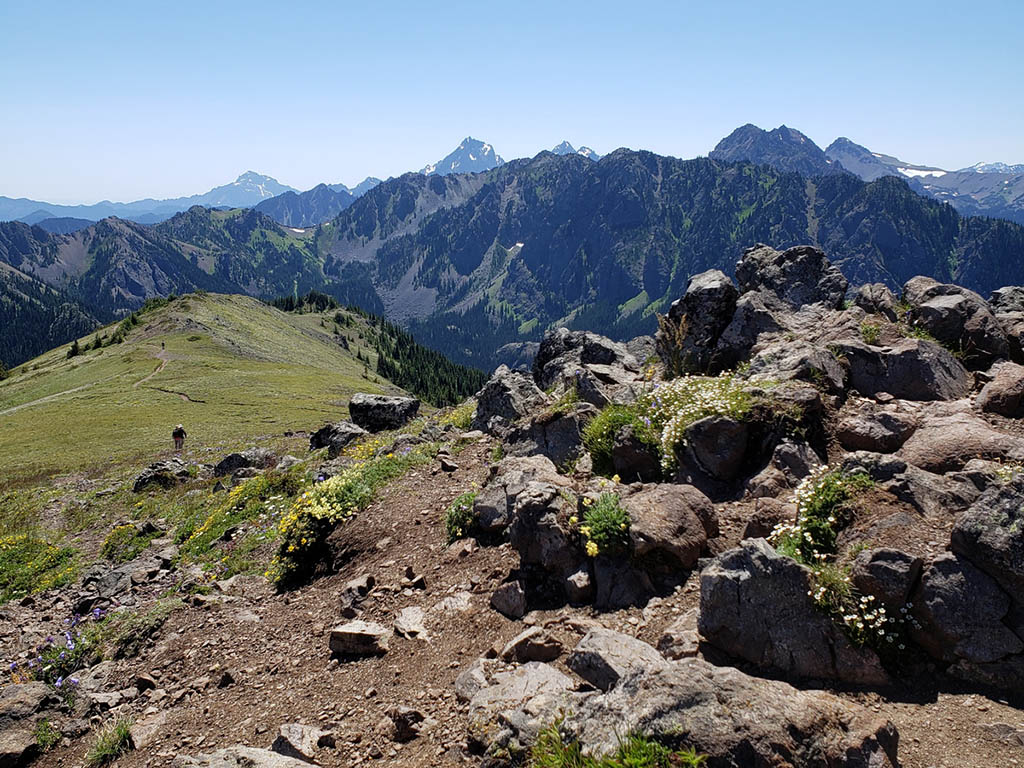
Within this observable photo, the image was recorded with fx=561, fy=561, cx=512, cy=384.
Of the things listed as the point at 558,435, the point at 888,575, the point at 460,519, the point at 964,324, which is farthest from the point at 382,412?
the point at 888,575

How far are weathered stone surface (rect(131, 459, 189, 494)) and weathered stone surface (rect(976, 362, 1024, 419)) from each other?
1381 inches

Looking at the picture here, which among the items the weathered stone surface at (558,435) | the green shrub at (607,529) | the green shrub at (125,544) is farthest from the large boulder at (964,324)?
the green shrub at (125,544)

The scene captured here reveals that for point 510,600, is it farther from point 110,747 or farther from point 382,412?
point 382,412

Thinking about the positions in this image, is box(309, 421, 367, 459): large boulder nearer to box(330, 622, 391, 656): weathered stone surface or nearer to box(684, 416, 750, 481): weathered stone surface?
box(330, 622, 391, 656): weathered stone surface

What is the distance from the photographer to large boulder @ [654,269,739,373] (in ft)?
51.9

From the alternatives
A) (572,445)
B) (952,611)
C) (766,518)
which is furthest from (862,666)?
(572,445)

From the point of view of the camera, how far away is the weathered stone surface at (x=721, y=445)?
1045 centimetres

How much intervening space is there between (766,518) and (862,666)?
2595 millimetres

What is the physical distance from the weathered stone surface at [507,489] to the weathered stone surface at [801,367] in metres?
4.88

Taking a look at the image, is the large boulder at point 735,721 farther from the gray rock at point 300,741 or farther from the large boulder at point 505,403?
the large boulder at point 505,403

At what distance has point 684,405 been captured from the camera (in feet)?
38.0

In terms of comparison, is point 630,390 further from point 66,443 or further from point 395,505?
point 66,443

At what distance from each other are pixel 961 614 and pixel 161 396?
7939 cm

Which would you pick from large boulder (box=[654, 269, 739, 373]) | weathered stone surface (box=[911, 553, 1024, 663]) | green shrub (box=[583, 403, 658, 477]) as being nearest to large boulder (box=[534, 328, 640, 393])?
large boulder (box=[654, 269, 739, 373])
